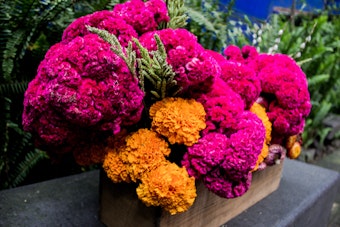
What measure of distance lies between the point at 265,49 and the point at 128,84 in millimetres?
2221

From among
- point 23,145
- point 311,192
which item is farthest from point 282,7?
point 23,145

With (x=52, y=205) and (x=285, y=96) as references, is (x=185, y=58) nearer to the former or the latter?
(x=285, y=96)

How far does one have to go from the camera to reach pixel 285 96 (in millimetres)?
1308

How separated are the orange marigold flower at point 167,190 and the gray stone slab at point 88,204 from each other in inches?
15.3

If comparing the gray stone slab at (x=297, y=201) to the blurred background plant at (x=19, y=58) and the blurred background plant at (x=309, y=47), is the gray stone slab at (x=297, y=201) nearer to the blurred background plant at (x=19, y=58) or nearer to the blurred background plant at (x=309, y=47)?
the blurred background plant at (x=309, y=47)

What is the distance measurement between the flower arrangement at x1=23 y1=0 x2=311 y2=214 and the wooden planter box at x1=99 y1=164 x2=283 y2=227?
0.08 m

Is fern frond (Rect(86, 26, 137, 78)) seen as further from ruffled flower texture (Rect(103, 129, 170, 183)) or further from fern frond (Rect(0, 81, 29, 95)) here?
fern frond (Rect(0, 81, 29, 95))

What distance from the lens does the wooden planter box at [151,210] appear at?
106cm

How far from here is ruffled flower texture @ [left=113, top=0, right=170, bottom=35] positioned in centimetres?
112

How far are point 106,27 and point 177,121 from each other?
0.34m

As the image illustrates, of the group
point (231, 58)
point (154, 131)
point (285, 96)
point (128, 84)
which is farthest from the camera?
point (231, 58)

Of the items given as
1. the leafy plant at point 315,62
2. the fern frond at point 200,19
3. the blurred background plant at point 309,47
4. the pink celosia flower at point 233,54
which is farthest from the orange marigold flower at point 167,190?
the leafy plant at point 315,62

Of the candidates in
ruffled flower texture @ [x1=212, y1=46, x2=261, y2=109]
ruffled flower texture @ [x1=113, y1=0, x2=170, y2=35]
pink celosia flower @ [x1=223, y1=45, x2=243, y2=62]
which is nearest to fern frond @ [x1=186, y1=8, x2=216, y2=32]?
pink celosia flower @ [x1=223, y1=45, x2=243, y2=62]

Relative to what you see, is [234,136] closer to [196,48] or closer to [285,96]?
[196,48]
